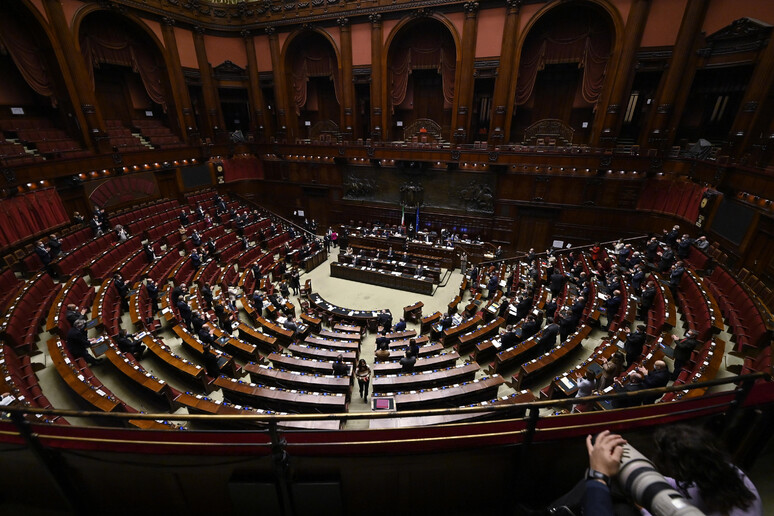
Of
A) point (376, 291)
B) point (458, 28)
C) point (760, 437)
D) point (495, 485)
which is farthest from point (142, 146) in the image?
point (760, 437)

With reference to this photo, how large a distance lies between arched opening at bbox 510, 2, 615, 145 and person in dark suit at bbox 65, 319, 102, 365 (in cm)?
1879

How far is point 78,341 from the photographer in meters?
7.09

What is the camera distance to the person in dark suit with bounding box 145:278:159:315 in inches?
396

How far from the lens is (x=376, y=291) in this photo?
1459 cm

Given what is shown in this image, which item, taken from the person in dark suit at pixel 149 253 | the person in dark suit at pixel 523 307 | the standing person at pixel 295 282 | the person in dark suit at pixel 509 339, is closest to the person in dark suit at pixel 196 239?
the person in dark suit at pixel 149 253

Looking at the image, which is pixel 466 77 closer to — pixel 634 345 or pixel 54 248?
pixel 634 345

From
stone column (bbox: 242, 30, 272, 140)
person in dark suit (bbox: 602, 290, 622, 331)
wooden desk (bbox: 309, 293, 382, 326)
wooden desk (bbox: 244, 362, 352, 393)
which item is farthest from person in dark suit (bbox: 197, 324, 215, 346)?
stone column (bbox: 242, 30, 272, 140)

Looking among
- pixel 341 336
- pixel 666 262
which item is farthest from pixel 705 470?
pixel 666 262

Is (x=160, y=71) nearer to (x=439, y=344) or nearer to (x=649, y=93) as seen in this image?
(x=439, y=344)

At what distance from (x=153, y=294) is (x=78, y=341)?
320 centimetres

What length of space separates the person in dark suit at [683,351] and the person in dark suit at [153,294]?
13299 millimetres

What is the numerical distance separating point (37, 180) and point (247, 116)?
43.3ft

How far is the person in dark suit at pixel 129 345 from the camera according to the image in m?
7.64

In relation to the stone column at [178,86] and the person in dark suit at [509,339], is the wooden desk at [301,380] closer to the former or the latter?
the person in dark suit at [509,339]
